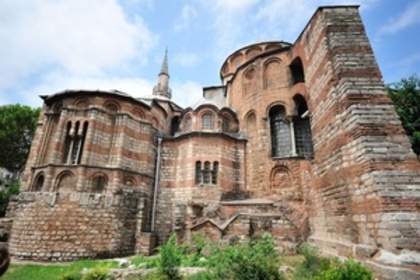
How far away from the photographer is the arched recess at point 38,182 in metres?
13.8

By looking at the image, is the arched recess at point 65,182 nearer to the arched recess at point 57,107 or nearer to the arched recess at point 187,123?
the arched recess at point 57,107

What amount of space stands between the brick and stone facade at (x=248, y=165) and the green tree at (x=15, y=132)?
31.8 ft

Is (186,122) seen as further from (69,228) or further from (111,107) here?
(69,228)

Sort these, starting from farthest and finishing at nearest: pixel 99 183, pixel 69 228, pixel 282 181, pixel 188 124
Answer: pixel 188 124
pixel 99 183
pixel 282 181
pixel 69 228

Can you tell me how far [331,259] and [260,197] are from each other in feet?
22.4

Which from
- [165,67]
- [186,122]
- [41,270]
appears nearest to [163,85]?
[165,67]

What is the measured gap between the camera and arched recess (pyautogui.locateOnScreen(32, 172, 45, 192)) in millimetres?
13755

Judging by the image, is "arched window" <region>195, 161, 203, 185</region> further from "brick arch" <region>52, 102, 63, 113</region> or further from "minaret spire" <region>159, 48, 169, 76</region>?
"minaret spire" <region>159, 48, 169, 76</region>

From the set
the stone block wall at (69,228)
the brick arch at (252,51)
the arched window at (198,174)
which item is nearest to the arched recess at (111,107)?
the stone block wall at (69,228)

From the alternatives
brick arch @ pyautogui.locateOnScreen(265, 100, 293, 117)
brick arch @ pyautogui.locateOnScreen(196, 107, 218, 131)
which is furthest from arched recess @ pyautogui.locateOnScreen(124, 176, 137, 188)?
brick arch @ pyautogui.locateOnScreen(265, 100, 293, 117)

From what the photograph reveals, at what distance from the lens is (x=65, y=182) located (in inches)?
533

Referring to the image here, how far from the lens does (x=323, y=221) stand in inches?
350

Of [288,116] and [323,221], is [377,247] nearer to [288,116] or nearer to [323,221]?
[323,221]

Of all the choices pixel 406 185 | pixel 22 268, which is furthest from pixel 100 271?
pixel 406 185
